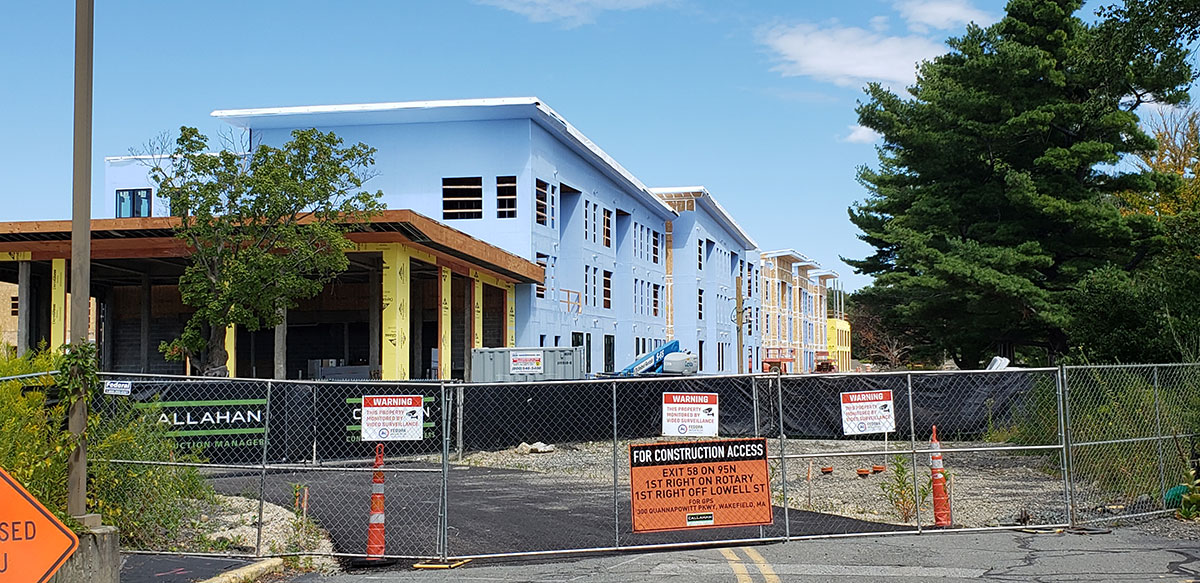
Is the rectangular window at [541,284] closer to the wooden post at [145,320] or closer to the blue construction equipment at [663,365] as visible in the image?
the blue construction equipment at [663,365]

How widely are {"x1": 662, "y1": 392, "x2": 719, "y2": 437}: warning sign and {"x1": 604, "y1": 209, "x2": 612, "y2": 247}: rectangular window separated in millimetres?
38255

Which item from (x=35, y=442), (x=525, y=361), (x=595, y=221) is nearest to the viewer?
(x=35, y=442)

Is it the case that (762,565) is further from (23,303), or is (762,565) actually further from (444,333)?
(23,303)

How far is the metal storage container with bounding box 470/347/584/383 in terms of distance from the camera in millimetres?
31953

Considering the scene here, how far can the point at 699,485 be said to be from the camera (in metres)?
11.9

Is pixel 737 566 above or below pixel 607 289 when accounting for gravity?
below

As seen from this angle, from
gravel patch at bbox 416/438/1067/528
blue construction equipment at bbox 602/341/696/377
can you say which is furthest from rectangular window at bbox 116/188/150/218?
gravel patch at bbox 416/438/1067/528

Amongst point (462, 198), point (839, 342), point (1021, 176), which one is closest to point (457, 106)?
point (462, 198)

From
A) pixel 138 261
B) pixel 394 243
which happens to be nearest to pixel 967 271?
pixel 394 243

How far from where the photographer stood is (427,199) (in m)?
39.9

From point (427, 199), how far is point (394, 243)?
11.0 metres

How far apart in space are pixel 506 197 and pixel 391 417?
28.1 meters

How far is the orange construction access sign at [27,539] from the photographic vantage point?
7258 mm

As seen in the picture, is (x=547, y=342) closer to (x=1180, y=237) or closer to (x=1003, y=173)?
(x=1003, y=173)
